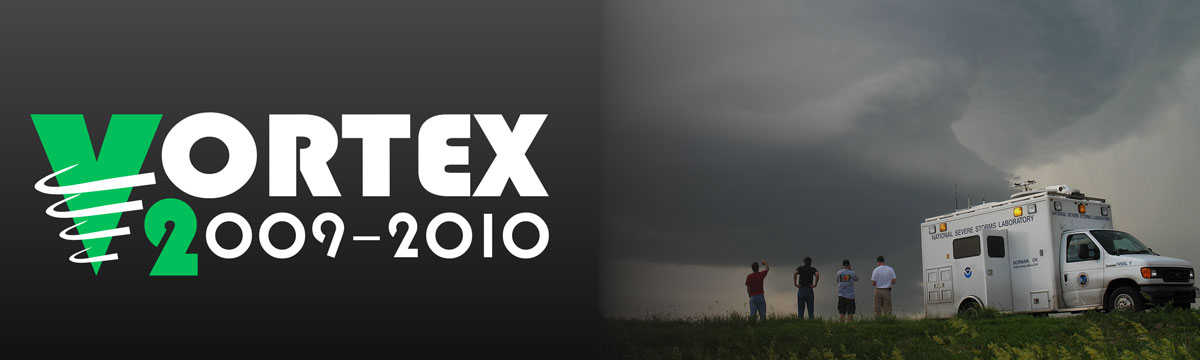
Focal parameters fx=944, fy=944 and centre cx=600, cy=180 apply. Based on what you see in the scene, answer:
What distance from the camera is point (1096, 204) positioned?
16062mm

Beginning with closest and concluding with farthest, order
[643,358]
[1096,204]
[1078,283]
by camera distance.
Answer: [643,358] < [1078,283] < [1096,204]

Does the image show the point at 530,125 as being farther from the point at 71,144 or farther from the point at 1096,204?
the point at 1096,204

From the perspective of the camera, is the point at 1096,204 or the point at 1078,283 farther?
the point at 1096,204

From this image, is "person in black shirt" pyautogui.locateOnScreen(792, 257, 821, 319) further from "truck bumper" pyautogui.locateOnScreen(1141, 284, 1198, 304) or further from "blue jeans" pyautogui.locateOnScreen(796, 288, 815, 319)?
"truck bumper" pyautogui.locateOnScreen(1141, 284, 1198, 304)

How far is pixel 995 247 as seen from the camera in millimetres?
16234

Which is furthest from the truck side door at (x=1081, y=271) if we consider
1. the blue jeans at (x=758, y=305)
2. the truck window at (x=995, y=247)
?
the blue jeans at (x=758, y=305)

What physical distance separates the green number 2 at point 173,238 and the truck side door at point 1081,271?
12926mm

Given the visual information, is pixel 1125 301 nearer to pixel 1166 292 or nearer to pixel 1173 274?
pixel 1166 292

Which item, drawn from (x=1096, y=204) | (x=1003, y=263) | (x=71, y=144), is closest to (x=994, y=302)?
(x=1003, y=263)

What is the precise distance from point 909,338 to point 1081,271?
16.5ft

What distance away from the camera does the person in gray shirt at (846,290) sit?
15602mm

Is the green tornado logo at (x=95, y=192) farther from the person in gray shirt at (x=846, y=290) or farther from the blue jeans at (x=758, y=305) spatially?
the person in gray shirt at (x=846, y=290)

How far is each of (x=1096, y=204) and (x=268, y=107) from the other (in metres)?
13.6

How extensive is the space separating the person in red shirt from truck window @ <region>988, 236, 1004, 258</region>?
421 centimetres
